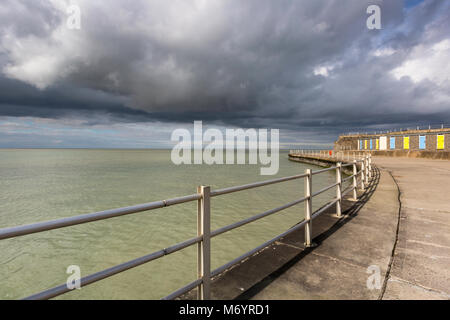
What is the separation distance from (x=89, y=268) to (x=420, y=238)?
8333 millimetres

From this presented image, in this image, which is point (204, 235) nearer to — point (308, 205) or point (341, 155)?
point (308, 205)

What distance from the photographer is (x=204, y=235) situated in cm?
228

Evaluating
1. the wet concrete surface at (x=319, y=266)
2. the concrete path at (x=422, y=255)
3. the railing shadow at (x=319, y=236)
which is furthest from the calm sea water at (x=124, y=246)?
the concrete path at (x=422, y=255)

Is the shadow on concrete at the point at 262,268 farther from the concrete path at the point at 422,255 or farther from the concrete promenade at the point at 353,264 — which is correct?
the concrete path at the point at 422,255

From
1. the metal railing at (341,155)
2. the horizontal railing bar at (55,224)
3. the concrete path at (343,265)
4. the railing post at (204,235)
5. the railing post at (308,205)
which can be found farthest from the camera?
the metal railing at (341,155)

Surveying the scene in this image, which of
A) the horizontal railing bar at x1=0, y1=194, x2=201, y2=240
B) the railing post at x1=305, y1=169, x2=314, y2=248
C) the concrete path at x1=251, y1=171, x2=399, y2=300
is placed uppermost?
the horizontal railing bar at x1=0, y1=194, x2=201, y2=240

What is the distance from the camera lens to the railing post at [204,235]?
7.35ft

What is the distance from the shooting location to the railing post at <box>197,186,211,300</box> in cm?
224

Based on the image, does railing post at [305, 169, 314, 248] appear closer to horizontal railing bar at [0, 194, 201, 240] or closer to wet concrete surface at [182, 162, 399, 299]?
wet concrete surface at [182, 162, 399, 299]

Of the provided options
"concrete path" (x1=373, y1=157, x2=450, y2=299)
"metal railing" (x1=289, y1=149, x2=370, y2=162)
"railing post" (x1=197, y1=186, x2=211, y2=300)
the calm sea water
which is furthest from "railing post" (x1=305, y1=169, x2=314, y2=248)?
"metal railing" (x1=289, y1=149, x2=370, y2=162)

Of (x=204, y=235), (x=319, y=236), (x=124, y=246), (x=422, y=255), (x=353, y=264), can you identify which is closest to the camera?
(x=204, y=235)

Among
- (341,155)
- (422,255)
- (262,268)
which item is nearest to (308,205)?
(262,268)

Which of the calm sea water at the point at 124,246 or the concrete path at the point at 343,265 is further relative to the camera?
the calm sea water at the point at 124,246

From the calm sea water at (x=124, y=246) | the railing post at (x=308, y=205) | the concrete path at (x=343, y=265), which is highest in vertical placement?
the railing post at (x=308, y=205)
